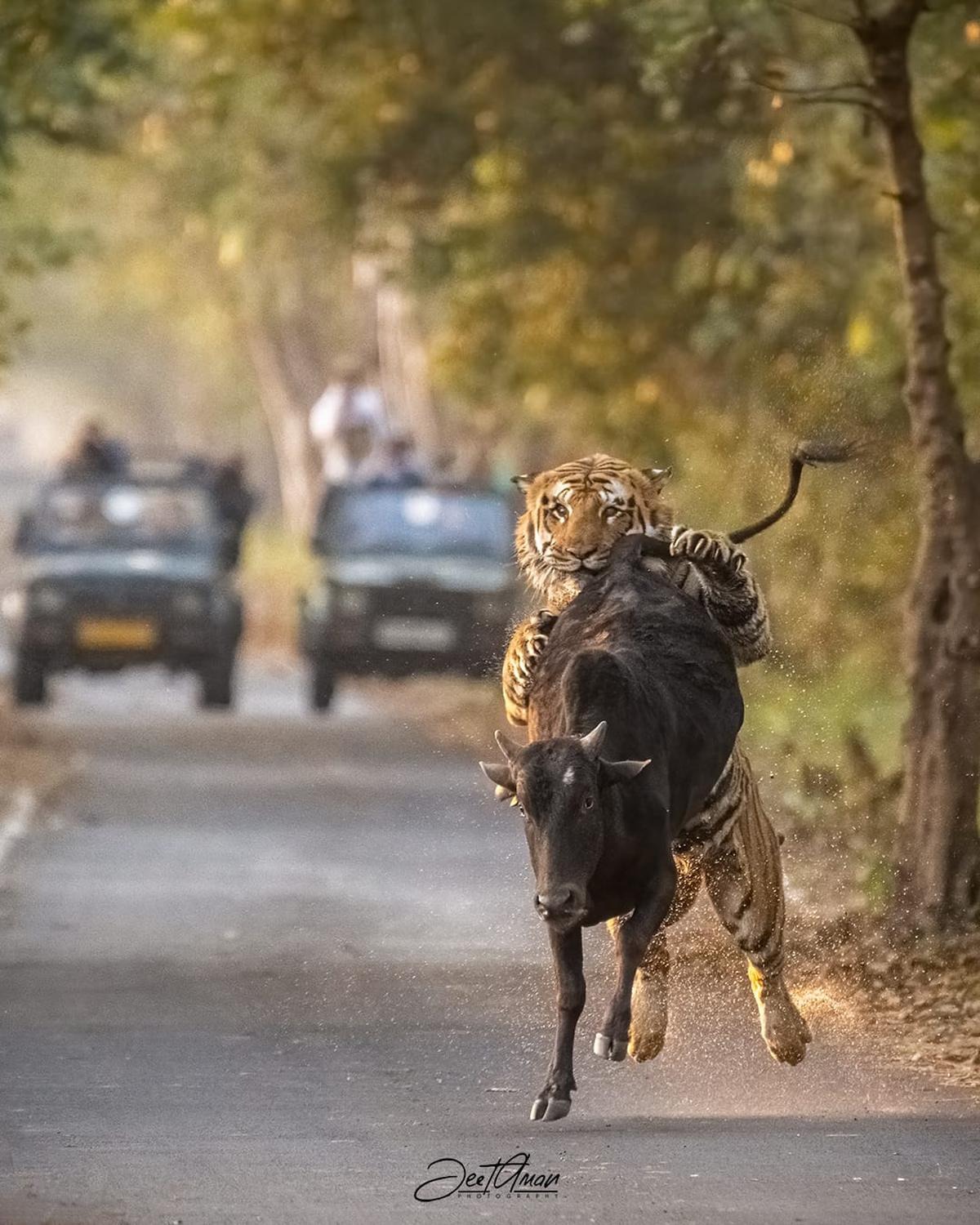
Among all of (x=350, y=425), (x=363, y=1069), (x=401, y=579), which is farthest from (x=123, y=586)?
(x=363, y=1069)

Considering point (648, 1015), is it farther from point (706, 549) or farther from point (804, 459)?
point (804, 459)

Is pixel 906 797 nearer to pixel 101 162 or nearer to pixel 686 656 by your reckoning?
pixel 686 656

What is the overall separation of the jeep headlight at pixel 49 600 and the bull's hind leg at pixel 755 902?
18.4 meters

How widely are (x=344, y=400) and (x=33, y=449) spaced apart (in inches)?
4913

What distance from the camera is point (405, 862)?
16.5 metres

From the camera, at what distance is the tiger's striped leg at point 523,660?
8.92 meters

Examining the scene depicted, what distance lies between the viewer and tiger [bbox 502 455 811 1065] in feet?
29.7

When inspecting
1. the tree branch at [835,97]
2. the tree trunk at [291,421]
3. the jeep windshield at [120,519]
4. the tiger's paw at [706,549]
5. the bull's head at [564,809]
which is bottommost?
the tree trunk at [291,421]

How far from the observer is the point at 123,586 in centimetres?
2728

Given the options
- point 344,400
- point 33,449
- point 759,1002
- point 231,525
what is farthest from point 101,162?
point 33,449

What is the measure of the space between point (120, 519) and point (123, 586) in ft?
3.64

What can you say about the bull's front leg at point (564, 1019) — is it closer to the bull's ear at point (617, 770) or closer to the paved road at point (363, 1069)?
the paved road at point (363, 1069)

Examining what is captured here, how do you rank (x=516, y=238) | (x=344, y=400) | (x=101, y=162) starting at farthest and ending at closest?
(x=101, y=162)
(x=344, y=400)
(x=516, y=238)

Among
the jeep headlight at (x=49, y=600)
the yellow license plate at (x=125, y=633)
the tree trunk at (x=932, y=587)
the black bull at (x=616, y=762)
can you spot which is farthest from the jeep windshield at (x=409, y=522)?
the black bull at (x=616, y=762)
